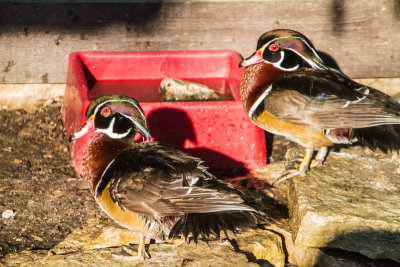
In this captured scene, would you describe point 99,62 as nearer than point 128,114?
No

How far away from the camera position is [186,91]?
15.5ft

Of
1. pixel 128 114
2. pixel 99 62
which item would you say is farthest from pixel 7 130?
pixel 128 114

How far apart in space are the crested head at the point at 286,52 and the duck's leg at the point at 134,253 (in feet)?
5.29

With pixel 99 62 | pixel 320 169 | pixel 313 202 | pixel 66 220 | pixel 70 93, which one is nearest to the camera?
pixel 313 202

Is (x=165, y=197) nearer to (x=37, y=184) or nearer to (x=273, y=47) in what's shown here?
(x=37, y=184)

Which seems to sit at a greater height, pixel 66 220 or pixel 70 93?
pixel 70 93

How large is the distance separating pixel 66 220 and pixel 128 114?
32.5 inches

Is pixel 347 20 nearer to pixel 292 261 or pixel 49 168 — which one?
pixel 292 261

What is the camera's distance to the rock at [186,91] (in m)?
4.67

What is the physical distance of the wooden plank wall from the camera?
5.09m

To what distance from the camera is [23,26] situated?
506 centimetres

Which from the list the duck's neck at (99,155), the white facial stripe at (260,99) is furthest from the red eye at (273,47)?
the duck's neck at (99,155)

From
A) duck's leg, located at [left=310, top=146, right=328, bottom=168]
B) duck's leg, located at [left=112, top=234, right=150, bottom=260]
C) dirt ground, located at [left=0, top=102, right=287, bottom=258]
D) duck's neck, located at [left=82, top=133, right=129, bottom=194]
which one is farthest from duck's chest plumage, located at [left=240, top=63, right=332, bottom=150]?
duck's leg, located at [left=112, top=234, right=150, bottom=260]

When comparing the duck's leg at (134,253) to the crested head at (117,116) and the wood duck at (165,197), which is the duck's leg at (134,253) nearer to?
the wood duck at (165,197)
